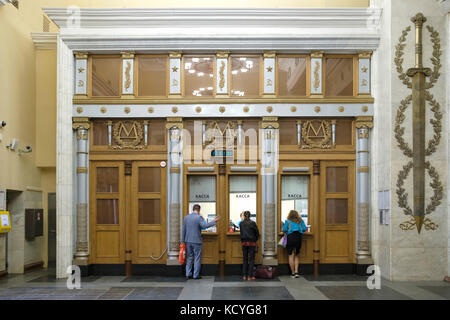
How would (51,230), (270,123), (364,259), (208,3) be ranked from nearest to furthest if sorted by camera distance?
(364,259) < (270,123) < (208,3) < (51,230)

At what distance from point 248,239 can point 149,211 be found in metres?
2.58

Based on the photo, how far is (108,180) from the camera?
11.8m

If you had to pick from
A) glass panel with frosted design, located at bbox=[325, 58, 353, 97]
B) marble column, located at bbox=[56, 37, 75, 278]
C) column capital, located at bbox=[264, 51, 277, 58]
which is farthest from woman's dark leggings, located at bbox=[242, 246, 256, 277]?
column capital, located at bbox=[264, 51, 277, 58]

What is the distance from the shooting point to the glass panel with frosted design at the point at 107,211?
38.5ft

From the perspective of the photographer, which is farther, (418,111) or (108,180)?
(108,180)

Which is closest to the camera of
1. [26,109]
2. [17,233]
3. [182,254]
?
[182,254]

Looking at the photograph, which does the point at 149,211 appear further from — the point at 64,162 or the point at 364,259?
the point at 364,259

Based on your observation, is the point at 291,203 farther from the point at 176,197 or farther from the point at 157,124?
the point at 157,124

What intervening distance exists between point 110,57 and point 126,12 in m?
1.18

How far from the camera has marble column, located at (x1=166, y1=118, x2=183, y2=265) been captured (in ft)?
37.8

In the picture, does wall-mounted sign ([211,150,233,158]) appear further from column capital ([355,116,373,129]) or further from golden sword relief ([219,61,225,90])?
column capital ([355,116,373,129])

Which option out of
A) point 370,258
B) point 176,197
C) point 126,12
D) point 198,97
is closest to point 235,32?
point 198,97

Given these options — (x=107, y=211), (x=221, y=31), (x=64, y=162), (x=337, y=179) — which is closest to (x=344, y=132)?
(x=337, y=179)

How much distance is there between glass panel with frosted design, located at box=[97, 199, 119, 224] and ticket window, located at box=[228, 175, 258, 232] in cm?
281
